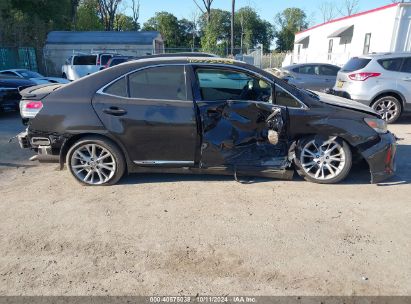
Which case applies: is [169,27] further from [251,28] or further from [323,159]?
[323,159]

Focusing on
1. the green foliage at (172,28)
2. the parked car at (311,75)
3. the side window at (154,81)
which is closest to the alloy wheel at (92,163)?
the side window at (154,81)

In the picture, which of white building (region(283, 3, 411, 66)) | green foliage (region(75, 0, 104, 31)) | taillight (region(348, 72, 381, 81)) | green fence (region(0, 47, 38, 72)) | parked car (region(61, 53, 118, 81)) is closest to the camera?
taillight (region(348, 72, 381, 81))

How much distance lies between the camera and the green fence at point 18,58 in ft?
70.4

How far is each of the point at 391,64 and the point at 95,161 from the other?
7206 millimetres

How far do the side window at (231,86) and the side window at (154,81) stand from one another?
32 centimetres

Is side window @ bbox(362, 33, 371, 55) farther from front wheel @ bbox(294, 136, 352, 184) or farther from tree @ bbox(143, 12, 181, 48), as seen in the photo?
tree @ bbox(143, 12, 181, 48)

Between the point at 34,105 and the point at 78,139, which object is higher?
the point at 34,105

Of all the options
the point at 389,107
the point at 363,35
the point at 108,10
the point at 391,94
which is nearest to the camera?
the point at 391,94

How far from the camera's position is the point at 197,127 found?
4234 mm

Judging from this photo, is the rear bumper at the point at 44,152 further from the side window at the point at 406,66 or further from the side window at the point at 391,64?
the side window at the point at 406,66

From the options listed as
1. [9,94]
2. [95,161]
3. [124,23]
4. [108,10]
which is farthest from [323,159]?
Result: [124,23]

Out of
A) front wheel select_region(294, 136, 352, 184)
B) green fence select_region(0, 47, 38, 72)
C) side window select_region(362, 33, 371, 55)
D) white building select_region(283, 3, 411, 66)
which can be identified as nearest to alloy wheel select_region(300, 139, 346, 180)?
front wheel select_region(294, 136, 352, 184)

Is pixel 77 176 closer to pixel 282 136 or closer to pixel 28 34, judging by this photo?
pixel 282 136

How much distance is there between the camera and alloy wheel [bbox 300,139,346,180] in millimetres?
4324
